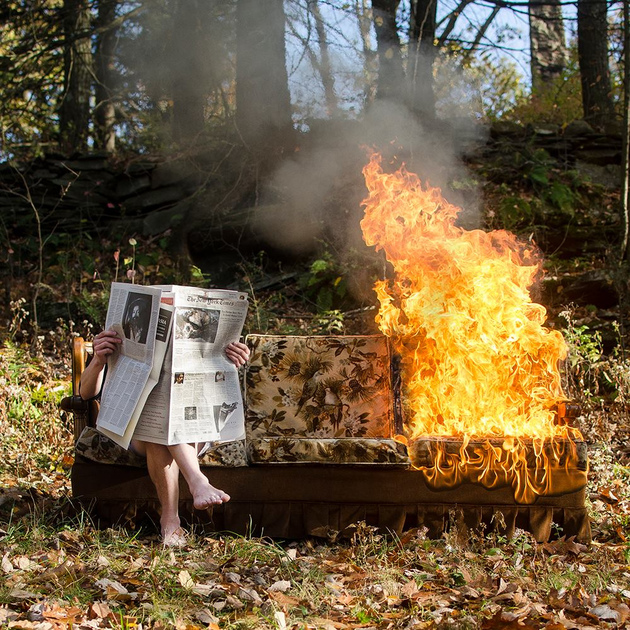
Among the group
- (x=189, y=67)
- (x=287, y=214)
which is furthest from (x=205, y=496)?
(x=189, y=67)

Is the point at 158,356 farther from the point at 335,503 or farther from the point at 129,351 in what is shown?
the point at 335,503

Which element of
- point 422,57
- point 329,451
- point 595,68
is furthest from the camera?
point 595,68

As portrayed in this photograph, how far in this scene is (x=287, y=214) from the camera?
845 cm

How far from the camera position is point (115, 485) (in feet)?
12.0

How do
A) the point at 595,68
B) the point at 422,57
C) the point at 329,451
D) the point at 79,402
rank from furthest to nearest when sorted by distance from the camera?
1. the point at 595,68
2. the point at 422,57
3. the point at 79,402
4. the point at 329,451

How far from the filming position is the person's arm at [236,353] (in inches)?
133

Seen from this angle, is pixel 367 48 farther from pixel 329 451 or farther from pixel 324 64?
pixel 329 451

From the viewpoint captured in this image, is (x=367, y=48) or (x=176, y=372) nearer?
(x=176, y=372)

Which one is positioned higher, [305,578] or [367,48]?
[367,48]

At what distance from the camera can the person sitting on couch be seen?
10.6 ft

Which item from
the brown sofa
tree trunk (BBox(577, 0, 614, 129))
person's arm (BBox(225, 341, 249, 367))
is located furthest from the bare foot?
tree trunk (BBox(577, 0, 614, 129))

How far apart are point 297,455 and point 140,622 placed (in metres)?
1.26

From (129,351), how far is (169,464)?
623 millimetres

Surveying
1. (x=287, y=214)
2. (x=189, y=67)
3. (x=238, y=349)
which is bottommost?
(x=238, y=349)
